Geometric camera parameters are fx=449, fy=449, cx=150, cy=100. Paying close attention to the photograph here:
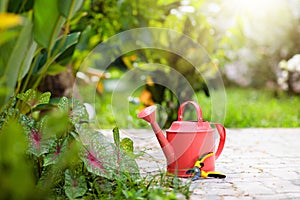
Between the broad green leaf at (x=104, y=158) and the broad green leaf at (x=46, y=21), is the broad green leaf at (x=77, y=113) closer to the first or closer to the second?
the broad green leaf at (x=104, y=158)

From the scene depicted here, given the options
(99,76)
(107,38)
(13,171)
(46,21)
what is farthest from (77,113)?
(99,76)

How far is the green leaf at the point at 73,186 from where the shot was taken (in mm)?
1693

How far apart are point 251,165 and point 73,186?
1.21m

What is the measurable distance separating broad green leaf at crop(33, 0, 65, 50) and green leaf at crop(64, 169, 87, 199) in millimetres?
519

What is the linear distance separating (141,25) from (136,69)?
1.44 feet

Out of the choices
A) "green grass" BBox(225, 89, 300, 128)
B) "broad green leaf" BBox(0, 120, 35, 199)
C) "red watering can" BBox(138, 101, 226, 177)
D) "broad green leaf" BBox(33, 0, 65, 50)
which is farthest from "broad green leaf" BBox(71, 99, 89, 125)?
"green grass" BBox(225, 89, 300, 128)

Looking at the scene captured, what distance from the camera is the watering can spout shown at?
2186 millimetres

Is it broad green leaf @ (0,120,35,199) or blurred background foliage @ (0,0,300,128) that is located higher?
blurred background foliage @ (0,0,300,128)

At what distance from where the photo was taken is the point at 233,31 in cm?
416

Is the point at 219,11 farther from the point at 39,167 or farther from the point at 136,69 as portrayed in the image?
the point at 39,167

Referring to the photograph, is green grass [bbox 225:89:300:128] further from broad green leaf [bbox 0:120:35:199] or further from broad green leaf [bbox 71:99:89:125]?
broad green leaf [bbox 0:120:35:199]

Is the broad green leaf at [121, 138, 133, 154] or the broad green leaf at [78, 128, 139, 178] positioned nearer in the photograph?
the broad green leaf at [78, 128, 139, 178]

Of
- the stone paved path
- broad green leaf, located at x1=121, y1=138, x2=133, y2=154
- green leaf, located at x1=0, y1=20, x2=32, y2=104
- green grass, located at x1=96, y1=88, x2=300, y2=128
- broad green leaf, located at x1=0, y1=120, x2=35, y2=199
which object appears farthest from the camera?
green grass, located at x1=96, y1=88, x2=300, y2=128

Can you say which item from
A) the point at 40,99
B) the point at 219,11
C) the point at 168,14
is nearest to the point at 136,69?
the point at 168,14
